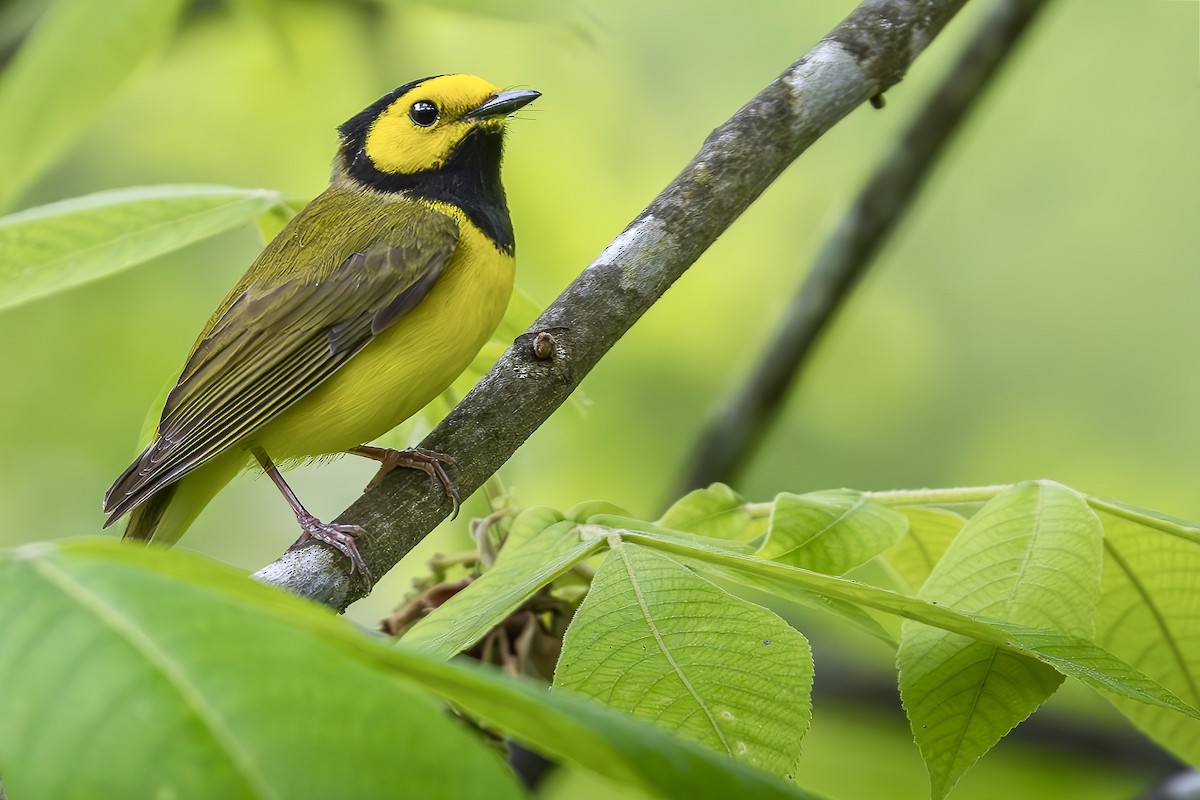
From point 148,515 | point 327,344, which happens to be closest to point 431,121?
point 327,344

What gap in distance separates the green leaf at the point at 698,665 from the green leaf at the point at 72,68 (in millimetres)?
2263

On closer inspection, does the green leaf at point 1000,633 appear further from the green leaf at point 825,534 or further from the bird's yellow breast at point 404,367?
the bird's yellow breast at point 404,367

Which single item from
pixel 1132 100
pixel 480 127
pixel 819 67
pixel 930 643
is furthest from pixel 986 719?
pixel 1132 100

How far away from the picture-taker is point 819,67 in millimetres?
2881

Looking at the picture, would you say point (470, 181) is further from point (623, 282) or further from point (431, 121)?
point (623, 282)

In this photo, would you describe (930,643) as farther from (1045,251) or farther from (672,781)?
(1045,251)

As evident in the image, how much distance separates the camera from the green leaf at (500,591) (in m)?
1.70

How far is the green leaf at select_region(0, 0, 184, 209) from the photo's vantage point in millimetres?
3217

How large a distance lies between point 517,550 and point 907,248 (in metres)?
5.95

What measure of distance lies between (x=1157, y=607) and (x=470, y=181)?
2.45 m

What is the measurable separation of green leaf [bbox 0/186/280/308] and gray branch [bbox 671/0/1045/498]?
2.24 meters

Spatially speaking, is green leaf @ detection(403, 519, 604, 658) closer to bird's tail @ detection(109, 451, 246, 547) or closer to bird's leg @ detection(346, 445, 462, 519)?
bird's leg @ detection(346, 445, 462, 519)

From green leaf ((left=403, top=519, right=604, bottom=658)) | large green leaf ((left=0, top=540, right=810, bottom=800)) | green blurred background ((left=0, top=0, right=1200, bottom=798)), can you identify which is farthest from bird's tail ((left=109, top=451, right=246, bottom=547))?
large green leaf ((left=0, top=540, right=810, bottom=800))

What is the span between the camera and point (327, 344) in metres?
3.40
